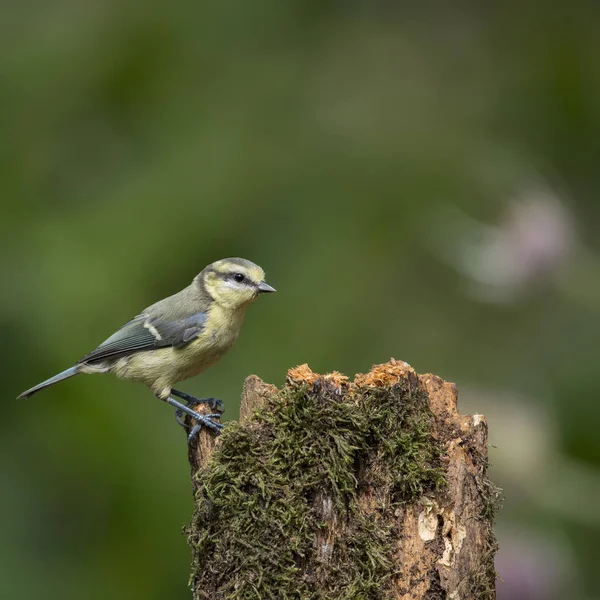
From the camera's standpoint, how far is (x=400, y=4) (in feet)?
26.9

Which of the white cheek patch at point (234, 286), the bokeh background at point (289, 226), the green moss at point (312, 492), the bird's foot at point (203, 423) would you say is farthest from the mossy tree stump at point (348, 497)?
the bokeh background at point (289, 226)

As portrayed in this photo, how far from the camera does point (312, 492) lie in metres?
2.38

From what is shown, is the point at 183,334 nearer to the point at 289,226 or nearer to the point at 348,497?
the point at 348,497

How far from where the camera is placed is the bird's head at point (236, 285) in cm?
370

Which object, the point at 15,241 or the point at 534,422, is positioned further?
the point at 15,241

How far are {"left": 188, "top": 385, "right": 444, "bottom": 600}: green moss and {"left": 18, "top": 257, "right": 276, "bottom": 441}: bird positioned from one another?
114 centimetres

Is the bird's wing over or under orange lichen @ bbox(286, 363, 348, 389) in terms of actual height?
over

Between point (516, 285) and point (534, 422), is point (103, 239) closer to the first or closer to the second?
point (516, 285)

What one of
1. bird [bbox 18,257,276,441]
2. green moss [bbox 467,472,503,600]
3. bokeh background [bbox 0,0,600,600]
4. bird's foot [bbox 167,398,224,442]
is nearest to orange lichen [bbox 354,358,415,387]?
green moss [bbox 467,472,503,600]

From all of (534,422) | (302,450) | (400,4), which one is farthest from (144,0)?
(302,450)

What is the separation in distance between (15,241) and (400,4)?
4.35m

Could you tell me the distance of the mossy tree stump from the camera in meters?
2.32

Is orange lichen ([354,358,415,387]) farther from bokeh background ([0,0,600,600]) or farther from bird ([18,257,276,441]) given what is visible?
bokeh background ([0,0,600,600])

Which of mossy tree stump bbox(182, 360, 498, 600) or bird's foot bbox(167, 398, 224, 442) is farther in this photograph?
bird's foot bbox(167, 398, 224, 442)
